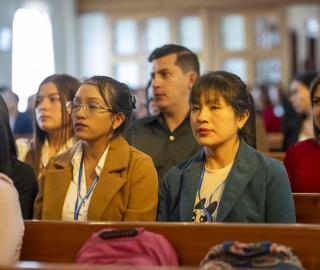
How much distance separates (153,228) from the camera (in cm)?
250

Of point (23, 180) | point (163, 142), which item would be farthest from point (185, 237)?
point (163, 142)

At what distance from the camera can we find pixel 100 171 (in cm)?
326

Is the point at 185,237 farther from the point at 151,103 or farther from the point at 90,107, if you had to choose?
the point at 151,103

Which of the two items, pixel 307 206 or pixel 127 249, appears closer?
pixel 127 249

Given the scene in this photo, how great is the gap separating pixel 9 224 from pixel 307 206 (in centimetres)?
141

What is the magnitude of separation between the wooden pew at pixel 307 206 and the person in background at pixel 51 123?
1.59m

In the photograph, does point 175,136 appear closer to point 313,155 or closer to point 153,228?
point 313,155

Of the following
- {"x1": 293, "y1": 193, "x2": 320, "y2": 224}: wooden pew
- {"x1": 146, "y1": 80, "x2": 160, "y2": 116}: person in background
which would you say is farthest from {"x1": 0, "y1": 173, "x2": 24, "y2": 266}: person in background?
{"x1": 146, "y1": 80, "x2": 160, "y2": 116}: person in background

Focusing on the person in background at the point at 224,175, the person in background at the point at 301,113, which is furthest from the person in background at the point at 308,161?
the person in background at the point at 301,113

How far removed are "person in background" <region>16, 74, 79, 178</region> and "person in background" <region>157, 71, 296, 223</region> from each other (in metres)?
1.26

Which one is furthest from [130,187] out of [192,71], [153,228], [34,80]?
[34,80]

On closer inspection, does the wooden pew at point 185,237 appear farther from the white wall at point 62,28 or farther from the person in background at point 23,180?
the white wall at point 62,28

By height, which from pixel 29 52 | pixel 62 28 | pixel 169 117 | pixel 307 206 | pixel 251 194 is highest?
pixel 62 28

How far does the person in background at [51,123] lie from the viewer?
4250mm
